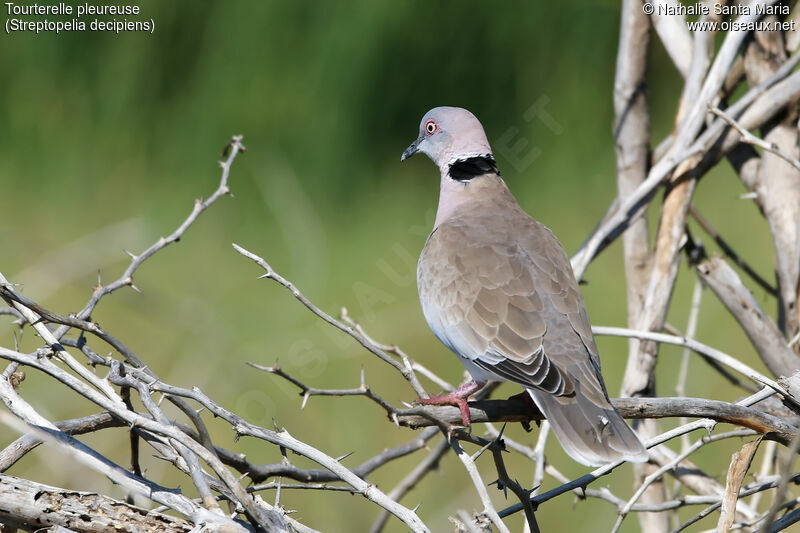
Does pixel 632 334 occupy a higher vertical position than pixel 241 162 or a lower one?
lower

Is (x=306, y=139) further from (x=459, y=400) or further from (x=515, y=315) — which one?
(x=459, y=400)

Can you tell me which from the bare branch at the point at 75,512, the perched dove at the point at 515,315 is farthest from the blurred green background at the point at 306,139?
the bare branch at the point at 75,512

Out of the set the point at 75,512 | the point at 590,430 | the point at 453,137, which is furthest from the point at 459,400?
the point at 453,137

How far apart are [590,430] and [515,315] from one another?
39 cm

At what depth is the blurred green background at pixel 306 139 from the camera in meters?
4.82

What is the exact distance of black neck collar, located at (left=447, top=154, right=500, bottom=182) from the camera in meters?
3.12

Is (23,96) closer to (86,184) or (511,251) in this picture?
(86,184)

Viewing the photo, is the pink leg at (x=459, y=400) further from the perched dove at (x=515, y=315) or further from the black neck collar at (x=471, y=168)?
the black neck collar at (x=471, y=168)

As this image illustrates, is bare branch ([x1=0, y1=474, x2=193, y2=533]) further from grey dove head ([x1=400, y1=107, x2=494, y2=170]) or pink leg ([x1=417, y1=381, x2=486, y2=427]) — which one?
grey dove head ([x1=400, y1=107, x2=494, y2=170])

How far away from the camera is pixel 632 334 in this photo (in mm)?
2529

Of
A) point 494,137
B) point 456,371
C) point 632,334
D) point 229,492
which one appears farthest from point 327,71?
point 229,492

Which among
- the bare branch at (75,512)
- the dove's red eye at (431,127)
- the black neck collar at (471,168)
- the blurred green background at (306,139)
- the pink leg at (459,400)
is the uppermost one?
the blurred green background at (306,139)

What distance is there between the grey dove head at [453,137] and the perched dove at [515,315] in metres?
0.10

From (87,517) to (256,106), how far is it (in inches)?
145
